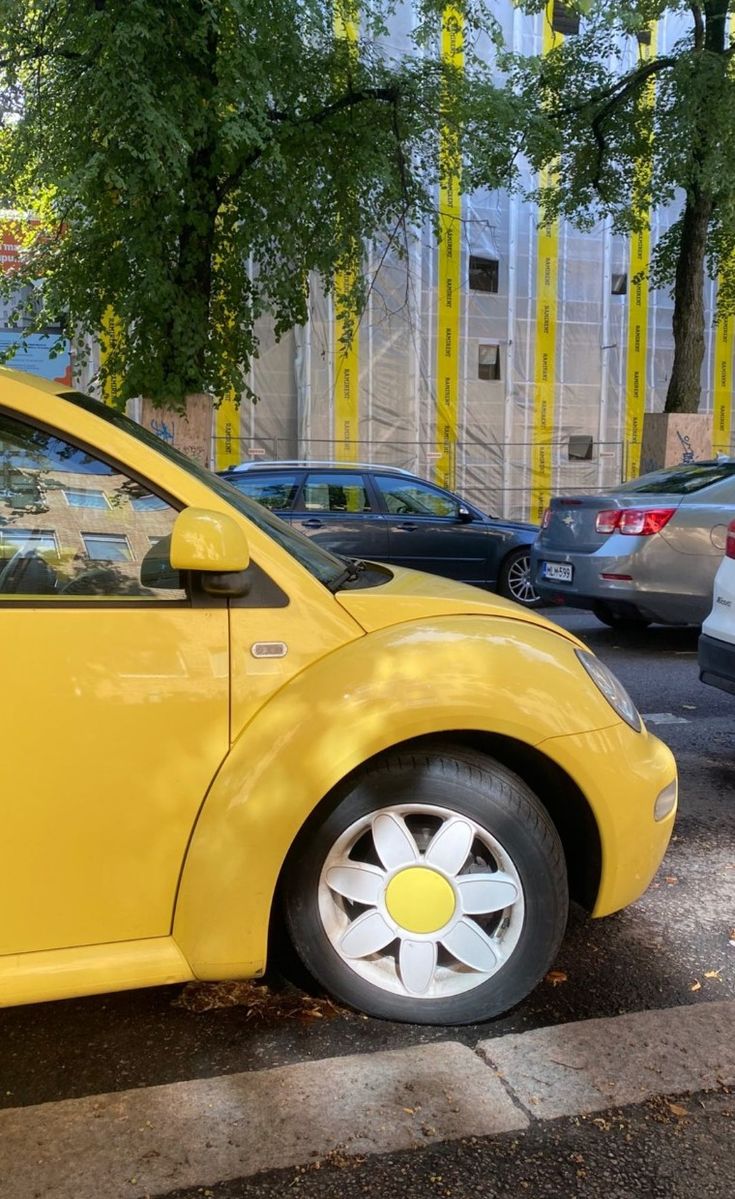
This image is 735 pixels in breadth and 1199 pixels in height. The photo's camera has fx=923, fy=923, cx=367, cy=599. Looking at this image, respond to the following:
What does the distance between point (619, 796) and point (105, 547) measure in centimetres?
151

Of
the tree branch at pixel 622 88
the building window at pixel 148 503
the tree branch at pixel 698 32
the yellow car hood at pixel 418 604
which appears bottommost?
the yellow car hood at pixel 418 604

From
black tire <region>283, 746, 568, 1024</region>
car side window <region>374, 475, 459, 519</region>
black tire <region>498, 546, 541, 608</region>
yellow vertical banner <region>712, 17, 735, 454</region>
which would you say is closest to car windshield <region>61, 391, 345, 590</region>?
black tire <region>283, 746, 568, 1024</region>

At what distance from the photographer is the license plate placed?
25.6 feet

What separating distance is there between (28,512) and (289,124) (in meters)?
8.67

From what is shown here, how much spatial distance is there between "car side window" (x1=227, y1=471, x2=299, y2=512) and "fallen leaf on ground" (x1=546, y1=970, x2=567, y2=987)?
7.36 metres

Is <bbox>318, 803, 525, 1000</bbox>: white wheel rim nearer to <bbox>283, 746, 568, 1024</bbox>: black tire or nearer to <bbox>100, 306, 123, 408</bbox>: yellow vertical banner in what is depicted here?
<bbox>283, 746, 568, 1024</bbox>: black tire

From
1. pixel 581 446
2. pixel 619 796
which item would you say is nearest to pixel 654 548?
pixel 619 796

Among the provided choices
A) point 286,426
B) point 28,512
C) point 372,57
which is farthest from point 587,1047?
point 286,426

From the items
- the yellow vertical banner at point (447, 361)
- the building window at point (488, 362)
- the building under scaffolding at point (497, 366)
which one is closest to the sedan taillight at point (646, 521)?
the building under scaffolding at point (497, 366)

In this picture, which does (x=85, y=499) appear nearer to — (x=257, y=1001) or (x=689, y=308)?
(x=257, y=1001)

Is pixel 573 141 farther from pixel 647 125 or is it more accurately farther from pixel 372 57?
pixel 372 57

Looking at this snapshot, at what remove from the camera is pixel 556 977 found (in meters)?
2.85

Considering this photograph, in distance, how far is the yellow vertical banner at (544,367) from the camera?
2006 cm

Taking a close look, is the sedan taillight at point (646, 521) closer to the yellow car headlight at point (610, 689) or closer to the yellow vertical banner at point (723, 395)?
the yellow car headlight at point (610, 689)
